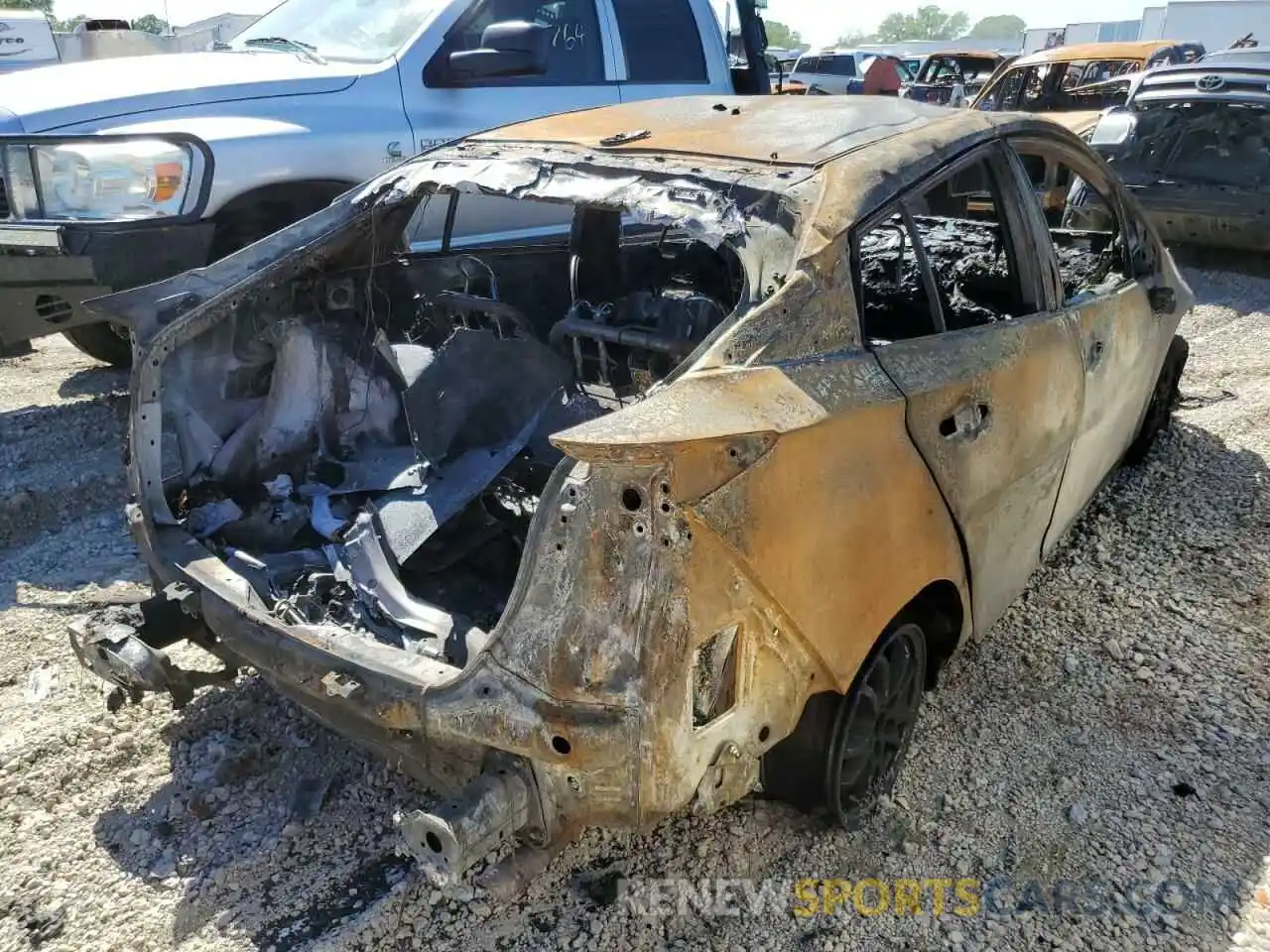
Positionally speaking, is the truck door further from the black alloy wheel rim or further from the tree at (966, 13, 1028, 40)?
the tree at (966, 13, 1028, 40)

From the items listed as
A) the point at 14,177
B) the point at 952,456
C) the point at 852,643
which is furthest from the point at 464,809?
the point at 14,177

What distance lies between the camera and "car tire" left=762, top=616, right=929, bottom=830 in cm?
237

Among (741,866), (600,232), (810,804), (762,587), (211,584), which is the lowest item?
A: (741,866)

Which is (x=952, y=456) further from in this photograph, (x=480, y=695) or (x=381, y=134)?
Answer: (x=381, y=134)

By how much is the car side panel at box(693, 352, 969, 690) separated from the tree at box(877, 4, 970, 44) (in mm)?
119298

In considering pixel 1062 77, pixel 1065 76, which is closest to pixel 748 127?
pixel 1062 77

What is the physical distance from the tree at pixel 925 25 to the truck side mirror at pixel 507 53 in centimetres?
11663

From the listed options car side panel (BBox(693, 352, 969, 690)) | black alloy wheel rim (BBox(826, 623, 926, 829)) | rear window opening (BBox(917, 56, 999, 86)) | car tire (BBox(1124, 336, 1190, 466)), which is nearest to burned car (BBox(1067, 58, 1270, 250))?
car tire (BBox(1124, 336, 1190, 466))

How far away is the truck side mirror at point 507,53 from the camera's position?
4.53 metres

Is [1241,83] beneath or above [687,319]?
above

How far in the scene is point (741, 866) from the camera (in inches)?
97.8

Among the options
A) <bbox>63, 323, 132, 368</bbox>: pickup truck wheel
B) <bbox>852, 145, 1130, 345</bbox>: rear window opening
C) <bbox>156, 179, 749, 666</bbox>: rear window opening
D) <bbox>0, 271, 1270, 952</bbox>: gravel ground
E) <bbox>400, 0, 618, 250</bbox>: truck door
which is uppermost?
<bbox>400, 0, 618, 250</bbox>: truck door

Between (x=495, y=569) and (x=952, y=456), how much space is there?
4.58 ft

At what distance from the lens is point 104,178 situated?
4.33m
